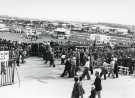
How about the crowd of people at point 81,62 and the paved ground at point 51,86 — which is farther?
the crowd of people at point 81,62

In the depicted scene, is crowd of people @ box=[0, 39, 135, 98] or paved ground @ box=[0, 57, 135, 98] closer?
paved ground @ box=[0, 57, 135, 98]

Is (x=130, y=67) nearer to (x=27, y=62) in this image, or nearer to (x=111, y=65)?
(x=111, y=65)

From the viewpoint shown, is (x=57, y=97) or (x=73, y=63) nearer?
(x=57, y=97)

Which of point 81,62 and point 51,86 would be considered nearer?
point 51,86

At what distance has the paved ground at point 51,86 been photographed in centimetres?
1401

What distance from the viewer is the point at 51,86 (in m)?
15.9

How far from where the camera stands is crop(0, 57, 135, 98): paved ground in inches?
551

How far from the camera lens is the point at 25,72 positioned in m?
19.9

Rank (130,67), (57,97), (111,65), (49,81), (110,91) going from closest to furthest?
(57,97)
(110,91)
(49,81)
(111,65)
(130,67)

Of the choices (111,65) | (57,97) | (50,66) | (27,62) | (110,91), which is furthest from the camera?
(27,62)

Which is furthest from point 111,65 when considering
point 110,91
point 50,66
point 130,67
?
point 50,66

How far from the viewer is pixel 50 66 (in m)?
22.2

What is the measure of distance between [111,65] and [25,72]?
5477 mm

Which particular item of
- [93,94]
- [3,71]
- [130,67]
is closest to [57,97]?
[93,94]
